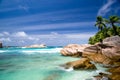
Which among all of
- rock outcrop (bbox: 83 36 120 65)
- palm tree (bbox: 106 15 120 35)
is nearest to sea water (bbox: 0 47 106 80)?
rock outcrop (bbox: 83 36 120 65)

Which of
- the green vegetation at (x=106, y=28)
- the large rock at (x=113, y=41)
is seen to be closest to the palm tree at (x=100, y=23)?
the green vegetation at (x=106, y=28)

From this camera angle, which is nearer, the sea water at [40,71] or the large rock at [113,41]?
the sea water at [40,71]

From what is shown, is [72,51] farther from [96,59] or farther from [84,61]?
[84,61]

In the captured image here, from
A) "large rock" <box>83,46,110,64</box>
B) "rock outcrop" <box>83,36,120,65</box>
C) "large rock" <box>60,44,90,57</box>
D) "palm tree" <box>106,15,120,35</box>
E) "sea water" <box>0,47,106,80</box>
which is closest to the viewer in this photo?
"sea water" <box>0,47,106,80</box>

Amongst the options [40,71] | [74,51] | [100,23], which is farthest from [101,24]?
[40,71]

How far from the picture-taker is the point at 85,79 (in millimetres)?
13438

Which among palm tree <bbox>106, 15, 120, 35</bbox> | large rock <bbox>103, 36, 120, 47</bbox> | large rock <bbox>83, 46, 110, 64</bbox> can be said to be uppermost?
palm tree <bbox>106, 15, 120, 35</bbox>

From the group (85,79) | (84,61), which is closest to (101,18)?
(84,61)

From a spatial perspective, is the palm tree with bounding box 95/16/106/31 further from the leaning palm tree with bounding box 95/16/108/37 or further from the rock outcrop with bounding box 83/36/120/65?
the rock outcrop with bounding box 83/36/120/65

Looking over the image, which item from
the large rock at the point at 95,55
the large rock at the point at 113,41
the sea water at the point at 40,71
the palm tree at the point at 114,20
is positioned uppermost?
the palm tree at the point at 114,20

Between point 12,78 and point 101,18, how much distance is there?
30.1 meters

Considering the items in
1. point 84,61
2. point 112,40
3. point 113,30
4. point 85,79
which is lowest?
point 85,79

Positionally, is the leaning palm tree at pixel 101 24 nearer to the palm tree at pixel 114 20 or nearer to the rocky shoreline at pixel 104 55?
the palm tree at pixel 114 20

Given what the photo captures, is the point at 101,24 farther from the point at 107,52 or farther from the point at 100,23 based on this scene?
the point at 107,52
